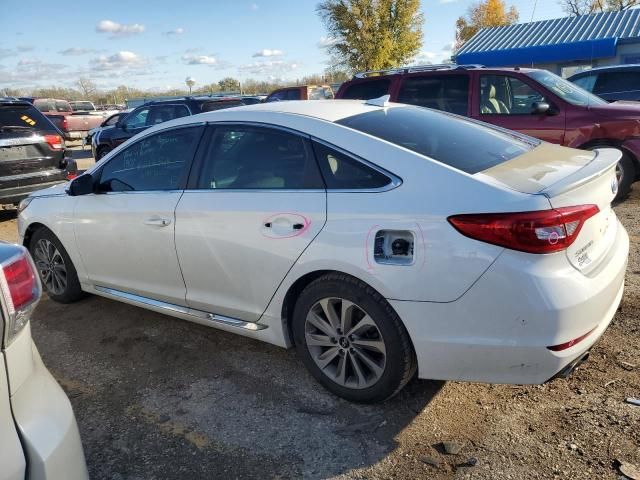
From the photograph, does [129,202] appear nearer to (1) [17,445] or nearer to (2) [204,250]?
(2) [204,250]

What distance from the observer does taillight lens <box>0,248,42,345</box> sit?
65.4 inches

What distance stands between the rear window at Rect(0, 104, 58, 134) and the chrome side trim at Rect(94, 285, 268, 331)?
191 inches

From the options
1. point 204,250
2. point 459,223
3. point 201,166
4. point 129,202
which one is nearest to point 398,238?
point 459,223

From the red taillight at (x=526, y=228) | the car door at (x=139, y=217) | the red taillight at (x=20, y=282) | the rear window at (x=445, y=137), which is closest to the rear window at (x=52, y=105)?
the car door at (x=139, y=217)

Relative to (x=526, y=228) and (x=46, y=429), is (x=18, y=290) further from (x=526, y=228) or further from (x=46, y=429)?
(x=526, y=228)

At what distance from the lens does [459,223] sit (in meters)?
2.40

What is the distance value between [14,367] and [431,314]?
1.71m

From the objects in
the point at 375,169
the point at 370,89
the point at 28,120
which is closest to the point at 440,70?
the point at 370,89

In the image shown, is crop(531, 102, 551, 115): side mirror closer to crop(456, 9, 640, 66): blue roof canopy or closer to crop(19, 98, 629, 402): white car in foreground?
crop(19, 98, 629, 402): white car in foreground

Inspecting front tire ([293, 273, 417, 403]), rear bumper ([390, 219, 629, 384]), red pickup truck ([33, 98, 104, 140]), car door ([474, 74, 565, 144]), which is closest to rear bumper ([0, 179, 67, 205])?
front tire ([293, 273, 417, 403])

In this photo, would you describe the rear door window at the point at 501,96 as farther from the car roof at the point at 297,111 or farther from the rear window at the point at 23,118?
the rear window at the point at 23,118

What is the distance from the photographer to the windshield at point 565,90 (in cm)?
686

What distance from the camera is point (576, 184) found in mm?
2508

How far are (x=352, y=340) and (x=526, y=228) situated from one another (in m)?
1.09
